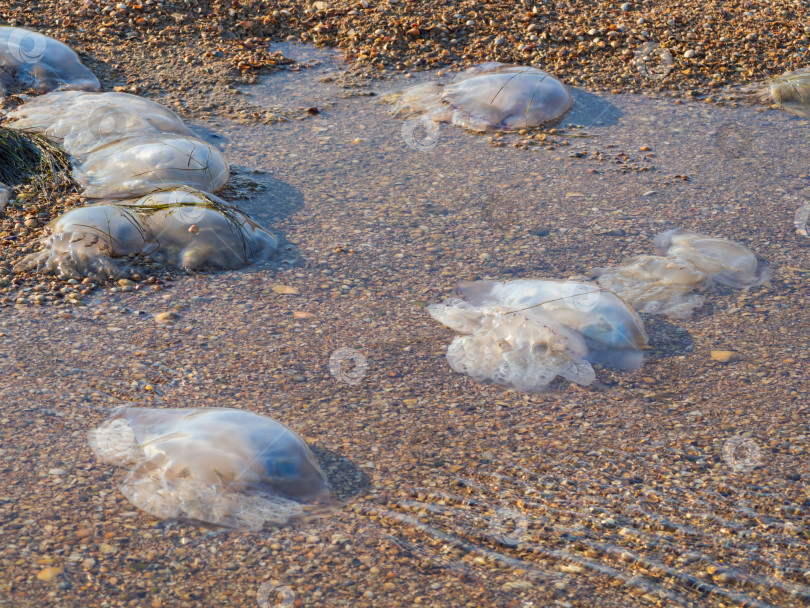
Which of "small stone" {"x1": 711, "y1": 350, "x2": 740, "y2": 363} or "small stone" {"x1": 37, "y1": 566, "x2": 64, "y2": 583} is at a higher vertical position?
"small stone" {"x1": 37, "y1": 566, "x2": 64, "y2": 583}

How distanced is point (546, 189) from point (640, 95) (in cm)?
147

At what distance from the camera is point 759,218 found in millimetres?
3826

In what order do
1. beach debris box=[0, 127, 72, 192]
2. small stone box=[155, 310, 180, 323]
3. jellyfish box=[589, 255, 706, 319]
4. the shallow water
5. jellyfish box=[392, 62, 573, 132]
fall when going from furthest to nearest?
jellyfish box=[392, 62, 573, 132]
beach debris box=[0, 127, 72, 192]
jellyfish box=[589, 255, 706, 319]
small stone box=[155, 310, 180, 323]
the shallow water

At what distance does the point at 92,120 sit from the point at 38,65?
0.96 metres

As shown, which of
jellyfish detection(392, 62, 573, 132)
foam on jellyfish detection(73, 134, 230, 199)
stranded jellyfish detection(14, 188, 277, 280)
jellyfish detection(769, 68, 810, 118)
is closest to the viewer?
stranded jellyfish detection(14, 188, 277, 280)

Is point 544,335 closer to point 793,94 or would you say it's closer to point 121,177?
point 121,177

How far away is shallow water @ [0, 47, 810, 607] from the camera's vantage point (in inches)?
83.0

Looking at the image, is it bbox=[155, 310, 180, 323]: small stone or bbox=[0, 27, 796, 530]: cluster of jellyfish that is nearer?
bbox=[0, 27, 796, 530]: cluster of jellyfish

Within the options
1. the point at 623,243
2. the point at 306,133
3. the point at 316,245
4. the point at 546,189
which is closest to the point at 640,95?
the point at 546,189

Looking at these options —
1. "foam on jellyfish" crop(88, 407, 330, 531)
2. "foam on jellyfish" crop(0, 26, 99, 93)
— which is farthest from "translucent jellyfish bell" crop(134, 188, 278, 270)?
"foam on jellyfish" crop(0, 26, 99, 93)

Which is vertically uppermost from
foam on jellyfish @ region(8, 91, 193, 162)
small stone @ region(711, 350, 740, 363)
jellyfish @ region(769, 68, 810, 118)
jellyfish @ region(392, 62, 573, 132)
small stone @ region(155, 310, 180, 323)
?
foam on jellyfish @ region(8, 91, 193, 162)

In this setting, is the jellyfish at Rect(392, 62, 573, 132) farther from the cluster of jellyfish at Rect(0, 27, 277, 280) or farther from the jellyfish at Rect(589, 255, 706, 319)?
the jellyfish at Rect(589, 255, 706, 319)

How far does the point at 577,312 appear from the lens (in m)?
3.01

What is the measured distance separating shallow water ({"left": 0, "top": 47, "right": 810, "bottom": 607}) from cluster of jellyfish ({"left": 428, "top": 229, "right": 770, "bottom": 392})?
0.08 m
